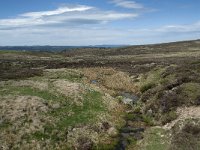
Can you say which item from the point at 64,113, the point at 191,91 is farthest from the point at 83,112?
the point at 191,91

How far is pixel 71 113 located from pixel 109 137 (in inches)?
206

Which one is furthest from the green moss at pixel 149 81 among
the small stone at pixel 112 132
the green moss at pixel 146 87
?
the small stone at pixel 112 132

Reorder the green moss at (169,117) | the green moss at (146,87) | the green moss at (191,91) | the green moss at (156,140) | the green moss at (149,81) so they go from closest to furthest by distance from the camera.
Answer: the green moss at (156,140) < the green moss at (169,117) < the green moss at (191,91) < the green moss at (146,87) < the green moss at (149,81)

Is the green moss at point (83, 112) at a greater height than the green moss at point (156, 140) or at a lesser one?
greater

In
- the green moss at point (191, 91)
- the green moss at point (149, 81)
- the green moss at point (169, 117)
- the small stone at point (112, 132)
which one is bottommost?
the small stone at point (112, 132)

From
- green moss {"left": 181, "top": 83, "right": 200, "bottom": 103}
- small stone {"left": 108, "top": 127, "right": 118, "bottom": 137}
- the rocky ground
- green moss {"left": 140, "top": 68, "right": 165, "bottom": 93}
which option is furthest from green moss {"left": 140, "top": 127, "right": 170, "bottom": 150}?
green moss {"left": 140, "top": 68, "right": 165, "bottom": 93}

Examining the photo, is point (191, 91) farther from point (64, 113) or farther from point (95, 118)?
point (64, 113)

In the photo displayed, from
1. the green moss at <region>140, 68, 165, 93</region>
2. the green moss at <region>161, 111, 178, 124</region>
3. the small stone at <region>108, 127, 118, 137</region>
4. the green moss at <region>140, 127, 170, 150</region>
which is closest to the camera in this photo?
the green moss at <region>140, 127, 170, 150</region>

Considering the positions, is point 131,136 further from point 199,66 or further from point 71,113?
point 199,66

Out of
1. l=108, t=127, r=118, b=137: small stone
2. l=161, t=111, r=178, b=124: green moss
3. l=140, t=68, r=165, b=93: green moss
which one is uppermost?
l=140, t=68, r=165, b=93: green moss

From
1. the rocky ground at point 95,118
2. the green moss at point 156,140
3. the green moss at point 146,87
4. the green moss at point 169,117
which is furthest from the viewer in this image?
the green moss at point 146,87

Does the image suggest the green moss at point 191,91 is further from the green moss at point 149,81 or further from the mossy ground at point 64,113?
the green moss at point 149,81

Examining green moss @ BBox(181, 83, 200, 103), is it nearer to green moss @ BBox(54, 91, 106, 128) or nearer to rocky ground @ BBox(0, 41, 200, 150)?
rocky ground @ BBox(0, 41, 200, 150)

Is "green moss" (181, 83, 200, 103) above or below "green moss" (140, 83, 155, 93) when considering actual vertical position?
above
